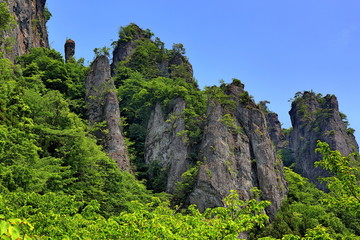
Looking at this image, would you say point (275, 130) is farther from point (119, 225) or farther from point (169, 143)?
point (119, 225)

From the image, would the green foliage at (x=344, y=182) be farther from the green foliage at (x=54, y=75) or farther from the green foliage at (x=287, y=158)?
the green foliage at (x=287, y=158)

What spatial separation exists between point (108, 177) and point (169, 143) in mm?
14470

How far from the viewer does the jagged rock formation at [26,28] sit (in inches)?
1762

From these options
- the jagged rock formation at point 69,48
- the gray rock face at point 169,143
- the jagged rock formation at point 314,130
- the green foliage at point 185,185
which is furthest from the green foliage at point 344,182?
the jagged rock formation at point 69,48

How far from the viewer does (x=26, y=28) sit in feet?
167

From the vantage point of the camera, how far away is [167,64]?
62.9m

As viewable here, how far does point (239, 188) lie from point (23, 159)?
79.3 ft

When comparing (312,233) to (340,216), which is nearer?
(312,233)

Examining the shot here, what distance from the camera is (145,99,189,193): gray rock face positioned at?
38.0m

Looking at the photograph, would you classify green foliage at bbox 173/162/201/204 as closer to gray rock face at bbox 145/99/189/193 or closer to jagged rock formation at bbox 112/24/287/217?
jagged rock formation at bbox 112/24/287/217

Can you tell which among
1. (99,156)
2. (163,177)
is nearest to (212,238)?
(99,156)

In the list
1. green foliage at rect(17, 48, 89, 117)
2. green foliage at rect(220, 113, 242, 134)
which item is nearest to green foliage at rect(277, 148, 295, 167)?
green foliage at rect(220, 113, 242, 134)

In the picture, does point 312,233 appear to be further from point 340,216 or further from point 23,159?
point 340,216

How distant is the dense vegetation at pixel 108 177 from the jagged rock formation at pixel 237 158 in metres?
1.63
